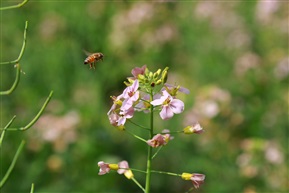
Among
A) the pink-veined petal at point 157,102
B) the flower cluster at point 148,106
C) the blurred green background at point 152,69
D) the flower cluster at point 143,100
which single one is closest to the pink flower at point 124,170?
the flower cluster at point 148,106

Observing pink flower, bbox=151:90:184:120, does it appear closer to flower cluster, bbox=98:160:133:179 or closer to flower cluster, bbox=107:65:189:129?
flower cluster, bbox=107:65:189:129

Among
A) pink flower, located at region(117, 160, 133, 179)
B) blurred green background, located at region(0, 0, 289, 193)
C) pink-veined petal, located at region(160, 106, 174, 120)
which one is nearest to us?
pink-veined petal, located at region(160, 106, 174, 120)

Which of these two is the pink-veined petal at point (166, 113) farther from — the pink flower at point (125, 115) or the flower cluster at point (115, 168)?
the flower cluster at point (115, 168)

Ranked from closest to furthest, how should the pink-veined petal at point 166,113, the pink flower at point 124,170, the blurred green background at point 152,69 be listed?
the pink-veined petal at point 166,113, the pink flower at point 124,170, the blurred green background at point 152,69

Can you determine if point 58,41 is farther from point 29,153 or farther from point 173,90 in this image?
point 173,90

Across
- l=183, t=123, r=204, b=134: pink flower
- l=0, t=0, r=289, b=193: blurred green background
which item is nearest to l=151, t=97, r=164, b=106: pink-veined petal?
l=183, t=123, r=204, b=134: pink flower

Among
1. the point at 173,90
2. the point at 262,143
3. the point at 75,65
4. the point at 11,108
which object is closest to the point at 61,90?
the point at 75,65
